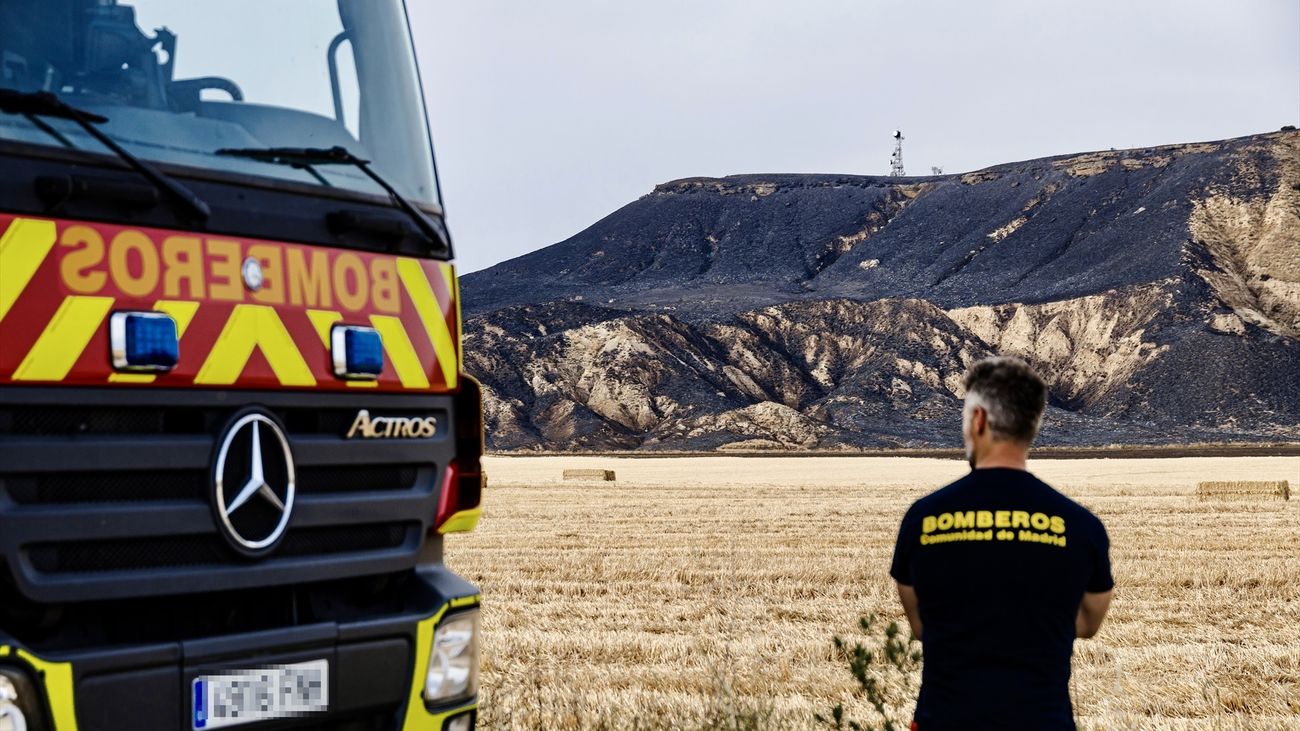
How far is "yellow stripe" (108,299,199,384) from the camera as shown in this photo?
391 cm

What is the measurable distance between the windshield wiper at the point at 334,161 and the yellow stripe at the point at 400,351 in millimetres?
377

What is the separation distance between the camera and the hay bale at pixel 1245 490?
96.1 feet

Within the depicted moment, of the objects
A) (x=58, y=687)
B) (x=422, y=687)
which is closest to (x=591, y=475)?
(x=422, y=687)

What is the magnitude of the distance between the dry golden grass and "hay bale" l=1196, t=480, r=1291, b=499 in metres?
1.60

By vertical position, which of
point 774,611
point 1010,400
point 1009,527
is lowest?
point 774,611

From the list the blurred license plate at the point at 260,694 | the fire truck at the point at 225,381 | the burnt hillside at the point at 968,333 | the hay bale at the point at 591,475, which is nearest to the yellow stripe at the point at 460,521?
the fire truck at the point at 225,381

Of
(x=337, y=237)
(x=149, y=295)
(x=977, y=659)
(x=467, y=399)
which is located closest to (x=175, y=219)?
(x=149, y=295)

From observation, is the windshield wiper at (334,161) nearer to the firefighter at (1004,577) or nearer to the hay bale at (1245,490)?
the firefighter at (1004,577)

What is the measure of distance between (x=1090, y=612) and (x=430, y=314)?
7.69ft

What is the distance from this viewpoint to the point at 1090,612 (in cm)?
381

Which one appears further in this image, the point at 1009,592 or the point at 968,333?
the point at 968,333

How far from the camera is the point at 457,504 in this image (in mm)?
4875

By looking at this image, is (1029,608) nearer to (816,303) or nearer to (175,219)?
(175,219)

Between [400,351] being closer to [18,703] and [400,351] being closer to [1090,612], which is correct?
[18,703]
